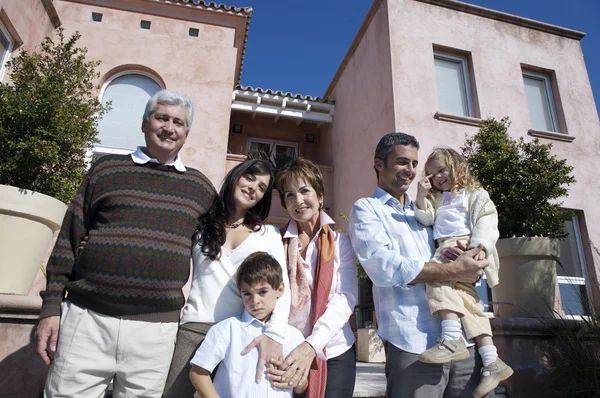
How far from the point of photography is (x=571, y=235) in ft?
25.1

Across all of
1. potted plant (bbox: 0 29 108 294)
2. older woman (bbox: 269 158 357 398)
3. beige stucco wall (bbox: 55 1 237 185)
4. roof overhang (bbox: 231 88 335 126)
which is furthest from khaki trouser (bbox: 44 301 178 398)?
roof overhang (bbox: 231 88 335 126)

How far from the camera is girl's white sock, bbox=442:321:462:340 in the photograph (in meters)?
1.77

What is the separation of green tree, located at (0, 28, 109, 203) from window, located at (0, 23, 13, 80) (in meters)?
2.53

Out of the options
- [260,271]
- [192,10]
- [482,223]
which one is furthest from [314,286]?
[192,10]

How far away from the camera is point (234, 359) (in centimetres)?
169

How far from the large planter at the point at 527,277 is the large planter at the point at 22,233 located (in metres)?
4.16

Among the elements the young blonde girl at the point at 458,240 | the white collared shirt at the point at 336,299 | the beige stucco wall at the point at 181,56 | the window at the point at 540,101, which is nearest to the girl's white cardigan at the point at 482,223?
the young blonde girl at the point at 458,240

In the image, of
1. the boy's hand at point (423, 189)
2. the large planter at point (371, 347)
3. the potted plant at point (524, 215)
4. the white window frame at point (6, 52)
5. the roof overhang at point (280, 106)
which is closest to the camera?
the boy's hand at point (423, 189)

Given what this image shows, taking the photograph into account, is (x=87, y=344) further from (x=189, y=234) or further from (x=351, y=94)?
(x=351, y=94)

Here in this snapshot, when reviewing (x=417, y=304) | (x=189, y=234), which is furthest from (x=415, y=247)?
(x=189, y=234)

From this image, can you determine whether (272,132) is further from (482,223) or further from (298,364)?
(298,364)

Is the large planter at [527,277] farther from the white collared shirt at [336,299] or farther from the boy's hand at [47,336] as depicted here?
the boy's hand at [47,336]

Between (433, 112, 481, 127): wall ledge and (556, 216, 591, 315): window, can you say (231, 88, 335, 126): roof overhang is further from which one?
(556, 216, 591, 315): window

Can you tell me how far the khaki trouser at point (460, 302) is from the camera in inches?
71.9
